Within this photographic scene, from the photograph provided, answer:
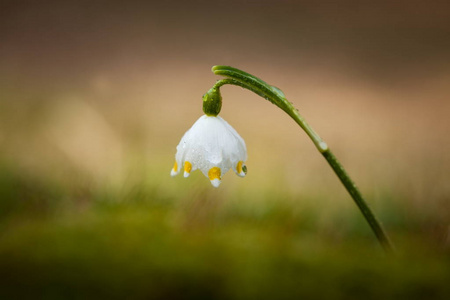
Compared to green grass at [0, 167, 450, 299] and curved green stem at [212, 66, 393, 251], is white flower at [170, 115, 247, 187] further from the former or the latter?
green grass at [0, 167, 450, 299]

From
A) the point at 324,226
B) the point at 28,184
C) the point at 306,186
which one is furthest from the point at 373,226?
the point at 28,184

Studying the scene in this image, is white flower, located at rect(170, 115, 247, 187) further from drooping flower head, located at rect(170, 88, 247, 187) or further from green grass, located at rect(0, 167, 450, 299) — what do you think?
green grass, located at rect(0, 167, 450, 299)

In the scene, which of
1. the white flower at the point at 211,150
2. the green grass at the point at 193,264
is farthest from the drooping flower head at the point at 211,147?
the green grass at the point at 193,264

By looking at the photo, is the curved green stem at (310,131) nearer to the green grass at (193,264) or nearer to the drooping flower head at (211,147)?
the drooping flower head at (211,147)

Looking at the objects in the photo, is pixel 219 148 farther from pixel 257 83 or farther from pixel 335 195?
pixel 335 195

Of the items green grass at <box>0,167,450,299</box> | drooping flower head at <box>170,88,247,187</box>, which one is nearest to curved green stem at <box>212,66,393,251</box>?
drooping flower head at <box>170,88,247,187</box>

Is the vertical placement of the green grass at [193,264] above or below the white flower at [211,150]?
below

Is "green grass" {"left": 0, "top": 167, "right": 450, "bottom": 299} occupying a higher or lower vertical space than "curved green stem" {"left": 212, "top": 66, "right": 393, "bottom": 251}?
lower

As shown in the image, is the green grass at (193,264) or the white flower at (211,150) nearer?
the green grass at (193,264)

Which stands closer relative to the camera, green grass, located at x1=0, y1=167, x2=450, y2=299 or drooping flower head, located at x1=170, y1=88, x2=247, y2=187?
green grass, located at x1=0, y1=167, x2=450, y2=299
